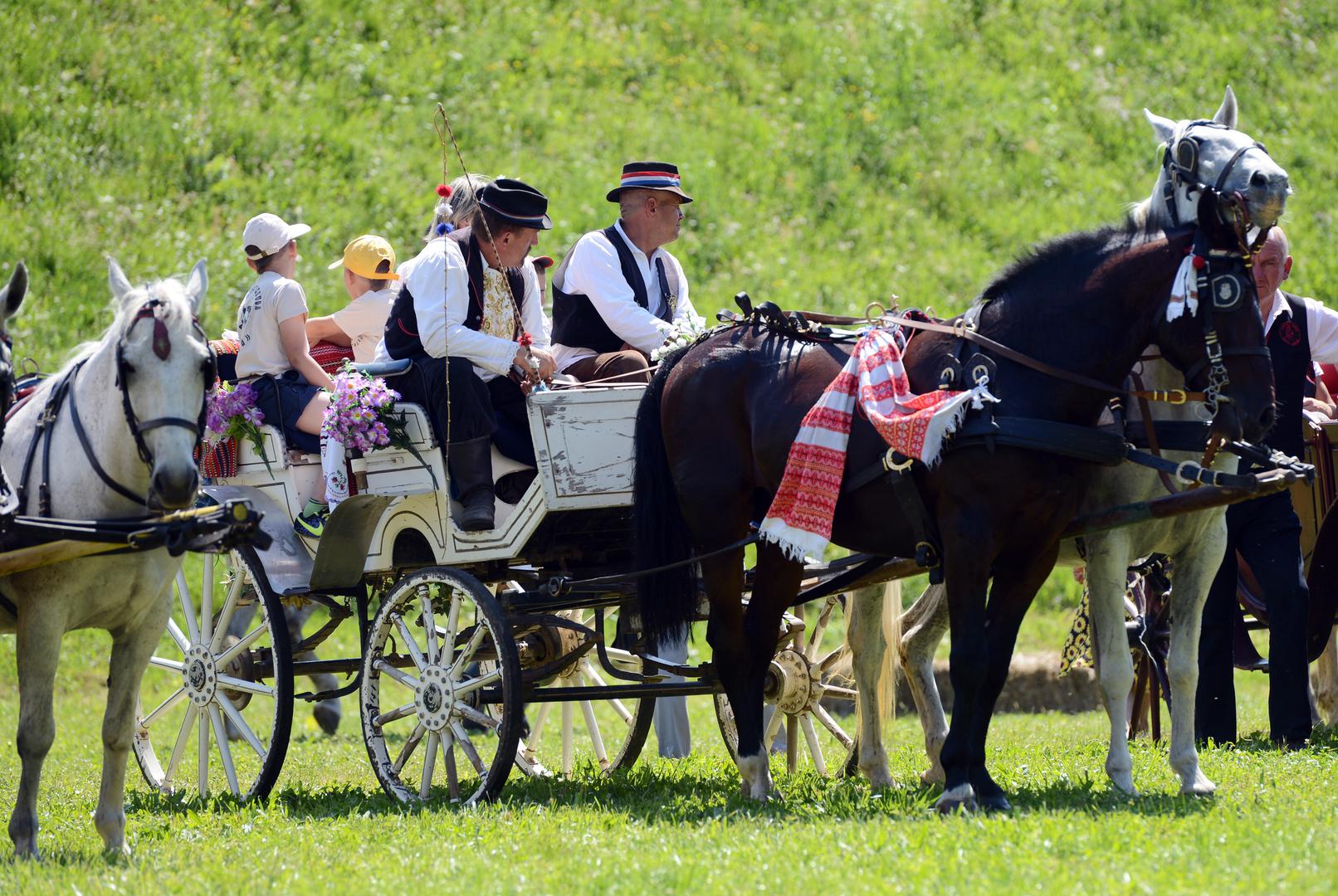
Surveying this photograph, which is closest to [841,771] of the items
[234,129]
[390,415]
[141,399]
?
[390,415]

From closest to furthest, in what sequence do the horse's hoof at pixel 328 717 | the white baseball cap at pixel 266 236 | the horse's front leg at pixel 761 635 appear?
the horse's front leg at pixel 761 635 → the white baseball cap at pixel 266 236 → the horse's hoof at pixel 328 717

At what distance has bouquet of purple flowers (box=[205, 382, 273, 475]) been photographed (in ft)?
24.0

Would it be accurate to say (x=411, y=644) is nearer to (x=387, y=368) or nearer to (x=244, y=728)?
(x=244, y=728)

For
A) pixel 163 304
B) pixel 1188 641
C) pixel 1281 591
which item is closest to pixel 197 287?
pixel 163 304

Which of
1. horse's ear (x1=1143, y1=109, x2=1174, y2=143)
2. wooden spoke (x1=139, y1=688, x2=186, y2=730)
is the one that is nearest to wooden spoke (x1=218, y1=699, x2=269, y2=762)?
wooden spoke (x1=139, y1=688, x2=186, y2=730)

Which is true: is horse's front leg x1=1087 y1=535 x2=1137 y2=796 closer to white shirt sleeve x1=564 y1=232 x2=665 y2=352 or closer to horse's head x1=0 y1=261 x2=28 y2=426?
white shirt sleeve x1=564 y1=232 x2=665 y2=352

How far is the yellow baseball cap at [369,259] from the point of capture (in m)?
8.68

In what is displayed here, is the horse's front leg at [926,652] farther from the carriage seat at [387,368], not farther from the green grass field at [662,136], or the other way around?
the carriage seat at [387,368]

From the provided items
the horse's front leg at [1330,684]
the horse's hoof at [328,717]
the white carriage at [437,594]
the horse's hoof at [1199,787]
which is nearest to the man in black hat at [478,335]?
the white carriage at [437,594]

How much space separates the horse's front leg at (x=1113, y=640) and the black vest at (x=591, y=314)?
2.48m

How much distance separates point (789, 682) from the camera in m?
7.49

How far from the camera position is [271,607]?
7.00 m

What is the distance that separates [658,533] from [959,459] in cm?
147

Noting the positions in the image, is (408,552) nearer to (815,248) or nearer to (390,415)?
(390,415)
